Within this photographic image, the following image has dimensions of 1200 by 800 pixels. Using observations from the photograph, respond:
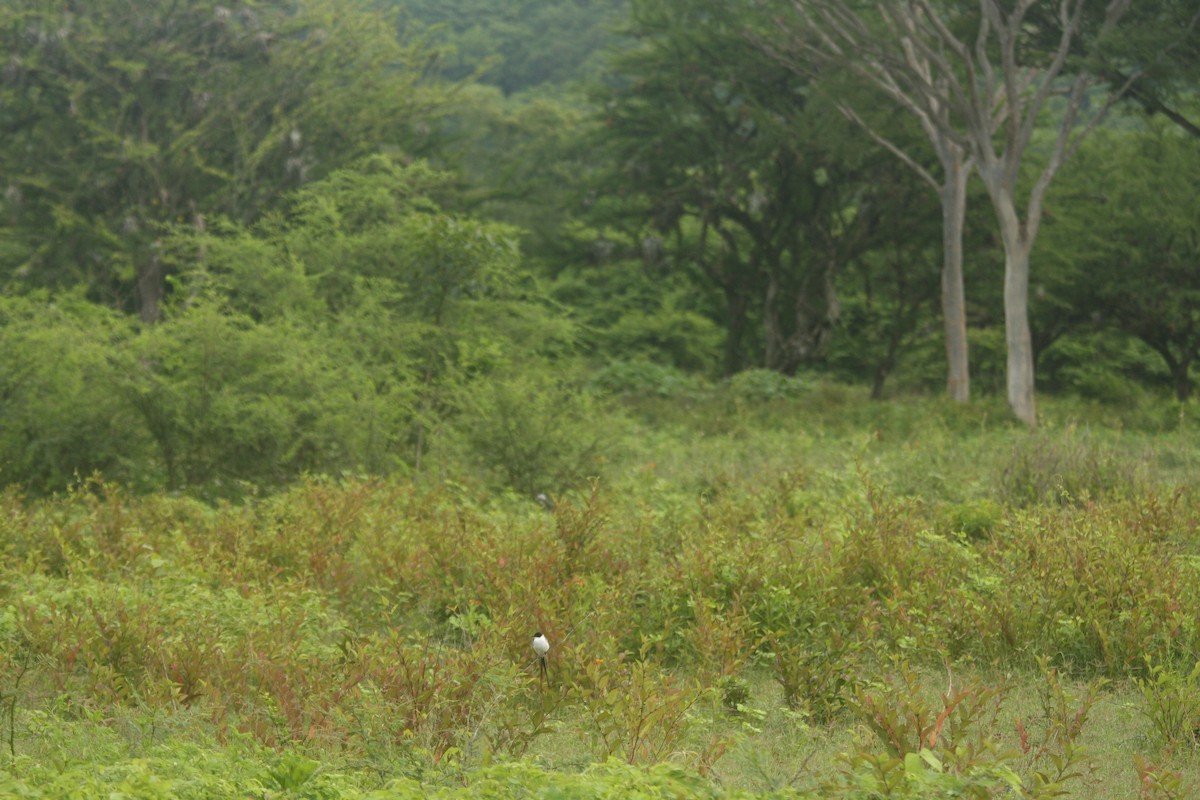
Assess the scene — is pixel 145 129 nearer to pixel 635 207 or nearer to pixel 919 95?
pixel 635 207

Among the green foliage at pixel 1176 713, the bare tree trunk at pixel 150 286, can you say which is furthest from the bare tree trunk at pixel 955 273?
the bare tree trunk at pixel 150 286

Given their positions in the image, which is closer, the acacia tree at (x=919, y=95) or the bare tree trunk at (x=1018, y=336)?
the bare tree trunk at (x=1018, y=336)

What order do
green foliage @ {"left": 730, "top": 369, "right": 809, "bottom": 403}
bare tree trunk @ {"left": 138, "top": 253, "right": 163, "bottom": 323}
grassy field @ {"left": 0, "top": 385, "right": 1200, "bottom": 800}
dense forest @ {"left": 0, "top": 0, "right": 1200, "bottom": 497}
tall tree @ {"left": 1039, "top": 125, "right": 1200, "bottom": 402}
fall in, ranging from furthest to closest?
bare tree trunk @ {"left": 138, "top": 253, "right": 163, "bottom": 323} → green foliage @ {"left": 730, "top": 369, "right": 809, "bottom": 403} → tall tree @ {"left": 1039, "top": 125, "right": 1200, "bottom": 402} → dense forest @ {"left": 0, "top": 0, "right": 1200, "bottom": 497} → grassy field @ {"left": 0, "top": 385, "right": 1200, "bottom": 800}

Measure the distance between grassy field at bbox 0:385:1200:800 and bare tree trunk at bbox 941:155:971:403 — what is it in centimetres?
943

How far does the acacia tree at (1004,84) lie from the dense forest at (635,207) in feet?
0.20

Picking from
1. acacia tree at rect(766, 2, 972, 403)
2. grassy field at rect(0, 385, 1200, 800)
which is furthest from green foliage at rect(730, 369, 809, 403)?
grassy field at rect(0, 385, 1200, 800)

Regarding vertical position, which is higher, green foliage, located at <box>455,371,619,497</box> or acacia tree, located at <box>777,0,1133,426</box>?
acacia tree, located at <box>777,0,1133,426</box>

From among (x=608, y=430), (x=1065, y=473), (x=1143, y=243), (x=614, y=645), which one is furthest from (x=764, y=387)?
(x=614, y=645)

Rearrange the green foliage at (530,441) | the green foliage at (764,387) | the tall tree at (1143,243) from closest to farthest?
the green foliage at (530,441)
the tall tree at (1143,243)
the green foliage at (764,387)

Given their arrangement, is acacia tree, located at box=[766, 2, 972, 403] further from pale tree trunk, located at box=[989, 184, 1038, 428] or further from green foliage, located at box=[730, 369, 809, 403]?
green foliage, located at box=[730, 369, 809, 403]

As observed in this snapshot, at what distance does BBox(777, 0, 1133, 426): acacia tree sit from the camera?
16.2 meters

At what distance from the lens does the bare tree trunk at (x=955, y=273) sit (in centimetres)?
1908

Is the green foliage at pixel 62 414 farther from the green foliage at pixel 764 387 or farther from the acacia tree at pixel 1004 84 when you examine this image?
the green foliage at pixel 764 387

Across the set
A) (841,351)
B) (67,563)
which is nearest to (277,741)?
(67,563)
